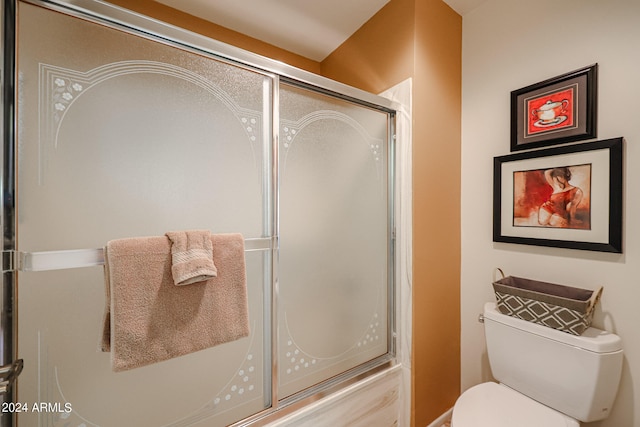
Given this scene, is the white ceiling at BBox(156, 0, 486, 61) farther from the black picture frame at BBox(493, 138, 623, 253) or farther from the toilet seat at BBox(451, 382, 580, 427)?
the toilet seat at BBox(451, 382, 580, 427)

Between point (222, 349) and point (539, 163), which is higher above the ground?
point (539, 163)

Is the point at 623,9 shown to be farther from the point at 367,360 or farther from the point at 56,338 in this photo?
the point at 56,338

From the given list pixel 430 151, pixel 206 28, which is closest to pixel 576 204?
pixel 430 151

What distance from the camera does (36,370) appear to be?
0.75m

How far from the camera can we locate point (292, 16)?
1.64 metres

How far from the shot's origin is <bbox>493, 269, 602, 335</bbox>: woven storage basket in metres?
1.06

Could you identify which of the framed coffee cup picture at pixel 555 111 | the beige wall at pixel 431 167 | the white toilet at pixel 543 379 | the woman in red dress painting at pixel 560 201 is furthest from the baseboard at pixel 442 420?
the framed coffee cup picture at pixel 555 111

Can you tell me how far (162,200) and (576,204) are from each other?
1.67 m

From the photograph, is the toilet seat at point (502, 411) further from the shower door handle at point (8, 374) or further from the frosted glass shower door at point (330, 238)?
the shower door handle at point (8, 374)

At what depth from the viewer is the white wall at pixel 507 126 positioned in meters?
1.07

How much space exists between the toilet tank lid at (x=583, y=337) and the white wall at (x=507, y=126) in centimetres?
8

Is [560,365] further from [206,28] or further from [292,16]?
[206,28]

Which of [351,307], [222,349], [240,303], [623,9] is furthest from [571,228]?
[222,349]

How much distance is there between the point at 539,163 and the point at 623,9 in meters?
0.63
